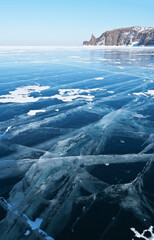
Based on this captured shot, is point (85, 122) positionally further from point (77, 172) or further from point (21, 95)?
point (21, 95)

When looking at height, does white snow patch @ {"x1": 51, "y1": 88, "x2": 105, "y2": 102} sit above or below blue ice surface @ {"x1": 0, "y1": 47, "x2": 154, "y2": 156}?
above

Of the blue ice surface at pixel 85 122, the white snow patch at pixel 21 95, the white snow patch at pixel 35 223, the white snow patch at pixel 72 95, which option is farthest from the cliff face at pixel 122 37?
the white snow patch at pixel 35 223

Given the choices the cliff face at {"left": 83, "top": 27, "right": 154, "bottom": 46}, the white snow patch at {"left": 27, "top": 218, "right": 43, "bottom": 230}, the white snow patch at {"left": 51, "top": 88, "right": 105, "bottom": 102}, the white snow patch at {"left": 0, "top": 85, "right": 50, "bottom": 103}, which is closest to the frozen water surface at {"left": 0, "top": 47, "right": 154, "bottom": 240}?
the white snow patch at {"left": 27, "top": 218, "right": 43, "bottom": 230}

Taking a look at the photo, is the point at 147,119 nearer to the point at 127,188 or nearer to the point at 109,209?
the point at 127,188

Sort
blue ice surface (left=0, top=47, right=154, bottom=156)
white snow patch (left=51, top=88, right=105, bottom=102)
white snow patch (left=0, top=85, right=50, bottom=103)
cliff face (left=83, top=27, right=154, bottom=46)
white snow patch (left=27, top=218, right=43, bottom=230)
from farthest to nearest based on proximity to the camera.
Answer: cliff face (left=83, top=27, right=154, bottom=46) → white snow patch (left=51, top=88, right=105, bottom=102) → white snow patch (left=0, top=85, right=50, bottom=103) → blue ice surface (left=0, top=47, right=154, bottom=156) → white snow patch (left=27, top=218, right=43, bottom=230)

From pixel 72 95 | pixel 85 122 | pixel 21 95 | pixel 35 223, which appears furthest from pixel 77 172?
pixel 21 95

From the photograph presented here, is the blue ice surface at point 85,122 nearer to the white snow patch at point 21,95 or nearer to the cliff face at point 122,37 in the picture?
the white snow patch at point 21,95

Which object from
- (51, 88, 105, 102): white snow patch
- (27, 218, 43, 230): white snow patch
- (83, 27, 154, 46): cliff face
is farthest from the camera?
(83, 27, 154, 46): cliff face

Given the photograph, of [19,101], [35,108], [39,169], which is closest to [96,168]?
[39,169]

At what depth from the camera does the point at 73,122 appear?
485 cm

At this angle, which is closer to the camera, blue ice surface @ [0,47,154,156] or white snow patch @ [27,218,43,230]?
white snow patch @ [27,218,43,230]

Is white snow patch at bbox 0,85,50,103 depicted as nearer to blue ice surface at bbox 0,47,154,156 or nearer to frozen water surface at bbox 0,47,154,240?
blue ice surface at bbox 0,47,154,156

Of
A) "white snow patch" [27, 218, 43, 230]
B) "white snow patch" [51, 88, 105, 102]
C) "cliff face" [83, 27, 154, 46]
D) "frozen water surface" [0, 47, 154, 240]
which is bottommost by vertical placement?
"white snow patch" [27, 218, 43, 230]

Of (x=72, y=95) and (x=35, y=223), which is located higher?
(x=72, y=95)
